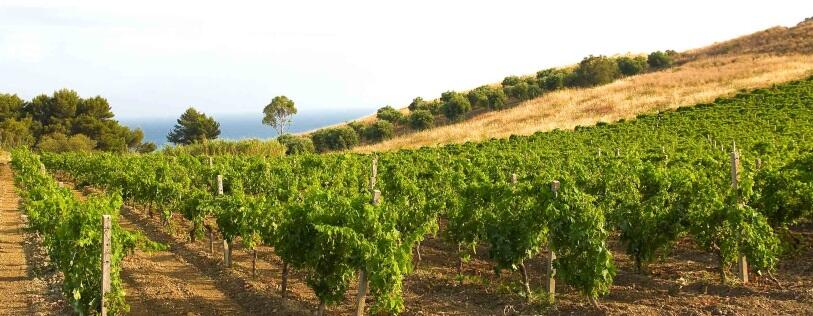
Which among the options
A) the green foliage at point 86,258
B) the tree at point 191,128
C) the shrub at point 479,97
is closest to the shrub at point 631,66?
the shrub at point 479,97

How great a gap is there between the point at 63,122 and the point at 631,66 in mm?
64074

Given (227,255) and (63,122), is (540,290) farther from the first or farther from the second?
(63,122)

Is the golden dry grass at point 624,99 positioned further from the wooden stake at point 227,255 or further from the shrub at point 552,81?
the wooden stake at point 227,255

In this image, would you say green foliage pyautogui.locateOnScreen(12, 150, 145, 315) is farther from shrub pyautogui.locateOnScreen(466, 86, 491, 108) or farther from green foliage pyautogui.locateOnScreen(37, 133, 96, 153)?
shrub pyautogui.locateOnScreen(466, 86, 491, 108)

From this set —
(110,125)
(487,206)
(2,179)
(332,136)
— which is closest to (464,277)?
(487,206)

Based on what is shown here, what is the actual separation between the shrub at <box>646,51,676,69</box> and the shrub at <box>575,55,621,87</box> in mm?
5207

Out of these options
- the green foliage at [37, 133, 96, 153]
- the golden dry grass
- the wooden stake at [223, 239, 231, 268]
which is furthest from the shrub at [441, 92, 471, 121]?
the wooden stake at [223, 239, 231, 268]

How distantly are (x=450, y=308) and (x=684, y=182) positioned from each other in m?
4.55

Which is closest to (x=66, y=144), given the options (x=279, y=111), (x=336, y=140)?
(x=336, y=140)

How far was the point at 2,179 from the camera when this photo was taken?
1473 inches

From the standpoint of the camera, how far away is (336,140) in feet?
207

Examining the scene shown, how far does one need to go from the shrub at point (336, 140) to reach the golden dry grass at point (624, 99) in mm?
4042

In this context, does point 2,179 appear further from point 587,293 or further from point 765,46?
point 765,46

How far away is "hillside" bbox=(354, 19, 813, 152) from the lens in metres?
50.3
